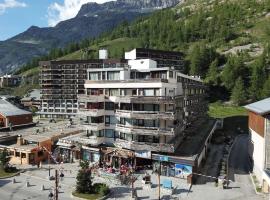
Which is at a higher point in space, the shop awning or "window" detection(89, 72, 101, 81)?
"window" detection(89, 72, 101, 81)

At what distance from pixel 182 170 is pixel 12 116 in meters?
58.5

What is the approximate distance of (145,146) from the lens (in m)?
64.3

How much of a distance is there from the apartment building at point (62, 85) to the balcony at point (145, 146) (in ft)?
338

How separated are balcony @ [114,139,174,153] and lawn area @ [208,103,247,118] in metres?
68.4

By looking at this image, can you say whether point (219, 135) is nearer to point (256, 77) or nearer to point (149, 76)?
point (149, 76)

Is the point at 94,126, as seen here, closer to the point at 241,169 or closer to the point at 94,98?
the point at 94,98

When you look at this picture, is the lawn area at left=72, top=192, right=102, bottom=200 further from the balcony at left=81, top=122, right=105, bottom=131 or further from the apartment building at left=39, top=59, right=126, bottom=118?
the apartment building at left=39, top=59, right=126, bottom=118

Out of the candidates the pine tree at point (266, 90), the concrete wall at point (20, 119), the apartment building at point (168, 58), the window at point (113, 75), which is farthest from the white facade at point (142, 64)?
the apartment building at point (168, 58)

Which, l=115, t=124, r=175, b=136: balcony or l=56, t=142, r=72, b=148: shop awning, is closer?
l=115, t=124, r=175, b=136: balcony

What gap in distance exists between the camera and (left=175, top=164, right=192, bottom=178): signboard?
200ft

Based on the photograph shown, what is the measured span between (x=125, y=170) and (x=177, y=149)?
11.4 m

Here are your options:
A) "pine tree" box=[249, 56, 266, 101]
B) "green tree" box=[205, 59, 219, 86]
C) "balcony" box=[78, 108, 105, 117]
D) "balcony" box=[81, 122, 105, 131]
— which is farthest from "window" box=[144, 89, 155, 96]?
"green tree" box=[205, 59, 219, 86]

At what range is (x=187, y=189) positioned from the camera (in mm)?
57094

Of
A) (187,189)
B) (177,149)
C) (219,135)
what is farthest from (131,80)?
Result: (219,135)
